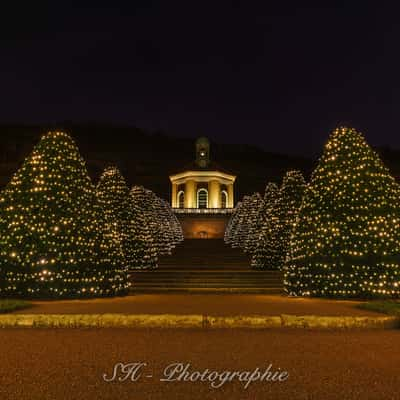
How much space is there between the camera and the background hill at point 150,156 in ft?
248

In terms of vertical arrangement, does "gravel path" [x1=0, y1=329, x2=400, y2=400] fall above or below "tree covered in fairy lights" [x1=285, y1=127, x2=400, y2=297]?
below

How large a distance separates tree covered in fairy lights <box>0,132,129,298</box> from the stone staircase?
12.5 ft

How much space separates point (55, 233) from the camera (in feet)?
41.7

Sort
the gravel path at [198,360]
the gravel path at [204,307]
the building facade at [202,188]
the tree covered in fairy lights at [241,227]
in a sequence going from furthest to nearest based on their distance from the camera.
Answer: the building facade at [202,188]
the tree covered in fairy lights at [241,227]
the gravel path at [204,307]
the gravel path at [198,360]

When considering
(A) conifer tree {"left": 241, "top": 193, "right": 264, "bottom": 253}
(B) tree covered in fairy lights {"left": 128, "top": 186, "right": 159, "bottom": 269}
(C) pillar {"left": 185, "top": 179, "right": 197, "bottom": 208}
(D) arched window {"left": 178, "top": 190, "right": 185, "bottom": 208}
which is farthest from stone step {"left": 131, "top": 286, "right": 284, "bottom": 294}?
(D) arched window {"left": 178, "top": 190, "right": 185, "bottom": 208}

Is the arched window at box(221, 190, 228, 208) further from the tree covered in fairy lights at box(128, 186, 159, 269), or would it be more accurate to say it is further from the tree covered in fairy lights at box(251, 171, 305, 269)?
the tree covered in fairy lights at box(251, 171, 305, 269)

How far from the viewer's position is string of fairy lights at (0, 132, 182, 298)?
12.3 meters

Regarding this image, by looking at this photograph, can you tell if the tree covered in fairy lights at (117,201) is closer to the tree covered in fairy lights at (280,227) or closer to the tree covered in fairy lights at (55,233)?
the tree covered in fairy lights at (280,227)

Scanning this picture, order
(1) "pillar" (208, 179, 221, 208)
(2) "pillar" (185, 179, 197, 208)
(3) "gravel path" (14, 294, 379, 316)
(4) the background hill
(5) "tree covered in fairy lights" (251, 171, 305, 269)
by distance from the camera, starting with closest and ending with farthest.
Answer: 1. (3) "gravel path" (14, 294, 379, 316)
2. (5) "tree covered in fairy lights" (251, 171, 305, 269)
3. (1) "pillar" (208, 179, 221, 208)
4. (2) "pillar" (185, 179, 197, 208)
5. (4) the background hill

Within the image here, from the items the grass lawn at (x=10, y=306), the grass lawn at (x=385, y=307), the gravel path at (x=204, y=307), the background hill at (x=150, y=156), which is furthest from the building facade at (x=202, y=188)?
the grass lawn at (x=10, y=306)

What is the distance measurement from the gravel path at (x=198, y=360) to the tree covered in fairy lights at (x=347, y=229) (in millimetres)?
4157

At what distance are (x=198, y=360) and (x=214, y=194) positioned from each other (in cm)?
4396

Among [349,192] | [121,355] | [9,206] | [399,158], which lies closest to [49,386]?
[121,355]

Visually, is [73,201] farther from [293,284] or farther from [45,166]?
[293,284]
